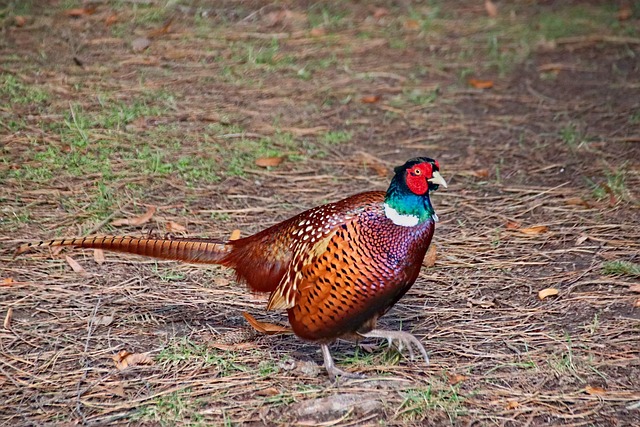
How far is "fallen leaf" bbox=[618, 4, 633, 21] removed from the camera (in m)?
7.50

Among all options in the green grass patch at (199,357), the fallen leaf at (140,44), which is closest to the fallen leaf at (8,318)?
the green grass patch at (199,357)

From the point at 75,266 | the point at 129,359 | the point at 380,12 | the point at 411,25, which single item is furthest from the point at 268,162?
the point at 380,12

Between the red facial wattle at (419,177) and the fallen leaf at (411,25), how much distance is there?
431 centimetres

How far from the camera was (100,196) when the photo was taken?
4.71 meters

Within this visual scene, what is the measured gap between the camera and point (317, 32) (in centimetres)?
697

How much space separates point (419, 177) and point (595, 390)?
105cm

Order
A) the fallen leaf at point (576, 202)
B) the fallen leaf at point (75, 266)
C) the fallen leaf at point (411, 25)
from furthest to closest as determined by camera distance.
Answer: the fallen leaf at point (411, 25)
the fallen leaf at point (576, 202)
the fallen leaf at point (75, 266)

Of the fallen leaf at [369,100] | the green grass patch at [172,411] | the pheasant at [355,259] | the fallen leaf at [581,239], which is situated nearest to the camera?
the green grass patch at [172,411]

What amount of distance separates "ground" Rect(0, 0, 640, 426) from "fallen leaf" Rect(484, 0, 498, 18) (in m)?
0.02

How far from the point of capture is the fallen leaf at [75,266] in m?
4.09

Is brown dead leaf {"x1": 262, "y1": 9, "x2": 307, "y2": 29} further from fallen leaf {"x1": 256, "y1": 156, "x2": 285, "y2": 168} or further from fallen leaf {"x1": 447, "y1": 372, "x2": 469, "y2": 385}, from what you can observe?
fallen leaf {"x1": 447, "y1": 372, "x2": 469, "y2": 385}

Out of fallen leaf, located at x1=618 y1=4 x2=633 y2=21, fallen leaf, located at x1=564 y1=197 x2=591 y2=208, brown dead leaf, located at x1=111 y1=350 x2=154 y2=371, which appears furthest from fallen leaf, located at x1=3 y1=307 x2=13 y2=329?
fallen leaf, located at x1=618 y1=4 x2=633 y2=21

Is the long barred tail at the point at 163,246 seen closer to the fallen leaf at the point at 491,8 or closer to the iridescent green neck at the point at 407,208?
the iridescent green neck at the point at 407,208

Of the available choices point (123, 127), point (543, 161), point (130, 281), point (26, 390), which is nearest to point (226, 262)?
point (130, 281)
